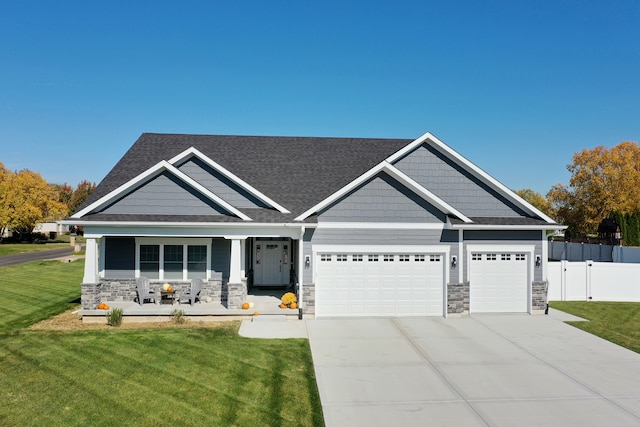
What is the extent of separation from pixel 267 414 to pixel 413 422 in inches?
100

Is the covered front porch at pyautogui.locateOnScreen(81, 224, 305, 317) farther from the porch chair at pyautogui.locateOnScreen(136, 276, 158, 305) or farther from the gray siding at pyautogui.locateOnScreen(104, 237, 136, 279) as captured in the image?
the porch chair at pyautogui.locateOnScreen(136, 276, 158, 305)

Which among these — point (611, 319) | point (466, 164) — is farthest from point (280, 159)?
point (611, 319)

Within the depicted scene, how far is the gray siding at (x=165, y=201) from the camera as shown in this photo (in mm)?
15242

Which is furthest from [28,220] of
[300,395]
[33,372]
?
[300,395]

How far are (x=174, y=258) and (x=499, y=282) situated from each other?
12104mm

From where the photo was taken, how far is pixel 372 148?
21.4 meters

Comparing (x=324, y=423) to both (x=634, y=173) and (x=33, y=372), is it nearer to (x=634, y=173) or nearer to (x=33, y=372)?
(x=33, y=372)

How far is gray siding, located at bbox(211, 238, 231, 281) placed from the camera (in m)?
16.3

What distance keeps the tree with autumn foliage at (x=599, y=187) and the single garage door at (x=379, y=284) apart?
36.2 m

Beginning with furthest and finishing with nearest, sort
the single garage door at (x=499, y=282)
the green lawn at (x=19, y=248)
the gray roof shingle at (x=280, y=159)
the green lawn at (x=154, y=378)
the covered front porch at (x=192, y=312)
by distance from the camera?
the green lawn at (x=19, y=248) → the gray roof shingle at (x=280, y=159) → the single garage door at (x=499, y=282) → the covered front porch at (x=192, y=312) → the green lawn at (x=154, y=378)

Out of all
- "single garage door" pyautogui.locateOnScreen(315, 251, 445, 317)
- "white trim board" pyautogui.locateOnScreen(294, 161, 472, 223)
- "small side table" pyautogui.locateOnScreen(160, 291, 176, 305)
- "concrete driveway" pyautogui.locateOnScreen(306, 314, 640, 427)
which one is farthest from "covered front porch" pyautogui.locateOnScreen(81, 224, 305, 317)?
"concrete driveway" pyautogui.locateOnScreen(306, 314, 640, 427)

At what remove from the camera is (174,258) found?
53.2 feet

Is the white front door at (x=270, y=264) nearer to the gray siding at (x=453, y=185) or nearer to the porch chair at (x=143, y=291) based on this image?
the porch chair at (x=143, y=291)

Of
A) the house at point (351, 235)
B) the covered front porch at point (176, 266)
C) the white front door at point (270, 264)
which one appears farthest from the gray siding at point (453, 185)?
the white front door at point (270, 264)
